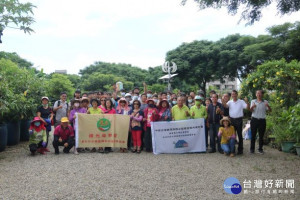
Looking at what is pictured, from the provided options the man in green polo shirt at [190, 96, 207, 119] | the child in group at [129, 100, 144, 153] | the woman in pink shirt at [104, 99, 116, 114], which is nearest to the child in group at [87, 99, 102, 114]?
the woman in pink shirt at [104, 99, 116, 114]

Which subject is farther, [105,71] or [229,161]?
[105,71]

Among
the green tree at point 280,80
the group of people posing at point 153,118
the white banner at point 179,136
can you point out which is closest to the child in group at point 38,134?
the group of people posing at point 153,118

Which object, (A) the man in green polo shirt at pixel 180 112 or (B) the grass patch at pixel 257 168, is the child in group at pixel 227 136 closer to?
(A) the man in green polo shirt at pixel 180 112

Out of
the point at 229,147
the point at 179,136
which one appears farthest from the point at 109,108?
the point at 229,147

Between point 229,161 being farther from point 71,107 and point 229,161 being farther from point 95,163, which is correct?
point 71,107

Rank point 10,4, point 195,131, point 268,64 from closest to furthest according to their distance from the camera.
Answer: point 10,4, point 195,131, point 268,64

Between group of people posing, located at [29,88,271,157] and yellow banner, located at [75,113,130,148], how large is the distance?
0.62 ft

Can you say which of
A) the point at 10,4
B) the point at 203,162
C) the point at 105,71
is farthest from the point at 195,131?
the point at 105,71

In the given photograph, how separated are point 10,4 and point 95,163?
3.87m

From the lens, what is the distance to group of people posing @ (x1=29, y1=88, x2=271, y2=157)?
312 inches

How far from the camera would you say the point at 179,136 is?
323 inches

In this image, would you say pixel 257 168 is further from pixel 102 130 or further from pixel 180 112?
pixel 102 130

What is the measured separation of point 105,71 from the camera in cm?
6850

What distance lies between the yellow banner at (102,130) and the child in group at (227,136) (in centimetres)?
271
